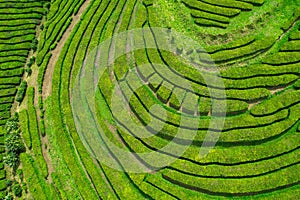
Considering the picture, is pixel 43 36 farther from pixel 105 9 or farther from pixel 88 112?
pixel 88 112

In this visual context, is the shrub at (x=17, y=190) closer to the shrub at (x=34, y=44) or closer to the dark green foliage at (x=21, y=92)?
the dark green foliage at (x=21, y=92)

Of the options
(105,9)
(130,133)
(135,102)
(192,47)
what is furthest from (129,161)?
(105,9)

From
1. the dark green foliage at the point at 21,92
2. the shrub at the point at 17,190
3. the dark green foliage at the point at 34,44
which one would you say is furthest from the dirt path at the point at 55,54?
the shrub at the point at 17,190

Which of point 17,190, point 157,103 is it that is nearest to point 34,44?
point 17,190

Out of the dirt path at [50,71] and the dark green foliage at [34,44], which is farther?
the dark green foliage at [34,44]

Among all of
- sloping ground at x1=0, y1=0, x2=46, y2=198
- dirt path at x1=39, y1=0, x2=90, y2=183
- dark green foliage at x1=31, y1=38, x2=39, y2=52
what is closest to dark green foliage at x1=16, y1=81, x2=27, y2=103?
sloping ground at x1=0, y1=0, x2=46, y2=198

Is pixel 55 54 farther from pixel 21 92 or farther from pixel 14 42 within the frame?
pixel 14 42

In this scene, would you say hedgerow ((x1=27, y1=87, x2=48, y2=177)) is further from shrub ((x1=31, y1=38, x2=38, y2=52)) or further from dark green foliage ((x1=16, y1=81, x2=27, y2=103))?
shrub ((x1=31, y1=38, x2=38, y2=52))
